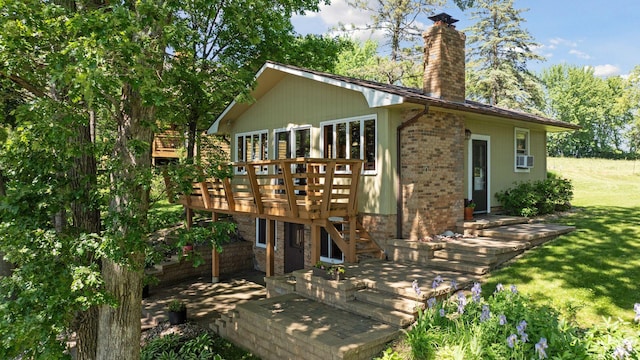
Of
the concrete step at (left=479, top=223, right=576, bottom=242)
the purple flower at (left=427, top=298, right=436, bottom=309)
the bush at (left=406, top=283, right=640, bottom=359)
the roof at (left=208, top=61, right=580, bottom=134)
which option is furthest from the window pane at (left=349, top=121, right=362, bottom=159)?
the bush at (left=406, top=283, right=640, bottom=359)

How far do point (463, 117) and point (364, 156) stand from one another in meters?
2.93

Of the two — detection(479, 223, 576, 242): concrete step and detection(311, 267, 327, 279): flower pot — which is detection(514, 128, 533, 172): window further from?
detection(311, 267, 327, 279): flower pot

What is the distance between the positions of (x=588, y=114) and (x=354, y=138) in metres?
52.8

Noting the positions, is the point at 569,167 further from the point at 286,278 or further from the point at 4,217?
the point at 4,217

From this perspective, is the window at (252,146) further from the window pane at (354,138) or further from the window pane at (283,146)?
the window pane at (354,138)

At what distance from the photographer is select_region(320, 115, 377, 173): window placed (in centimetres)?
984

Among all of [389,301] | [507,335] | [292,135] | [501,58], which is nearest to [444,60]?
[292,135]

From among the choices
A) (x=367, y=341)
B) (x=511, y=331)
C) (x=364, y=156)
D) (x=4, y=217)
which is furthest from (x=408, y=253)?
(x=4, y=217)

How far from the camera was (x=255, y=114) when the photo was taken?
45.3ft

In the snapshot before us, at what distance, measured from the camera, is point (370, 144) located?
9.88 m

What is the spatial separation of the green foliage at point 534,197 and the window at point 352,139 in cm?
527

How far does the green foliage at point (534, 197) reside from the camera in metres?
12.2

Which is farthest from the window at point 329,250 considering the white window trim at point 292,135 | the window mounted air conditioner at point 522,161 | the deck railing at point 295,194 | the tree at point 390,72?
the tree at point 390,72

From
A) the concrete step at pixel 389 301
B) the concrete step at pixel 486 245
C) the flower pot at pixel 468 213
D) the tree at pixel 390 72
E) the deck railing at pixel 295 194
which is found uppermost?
the tree at pixel 390 72
